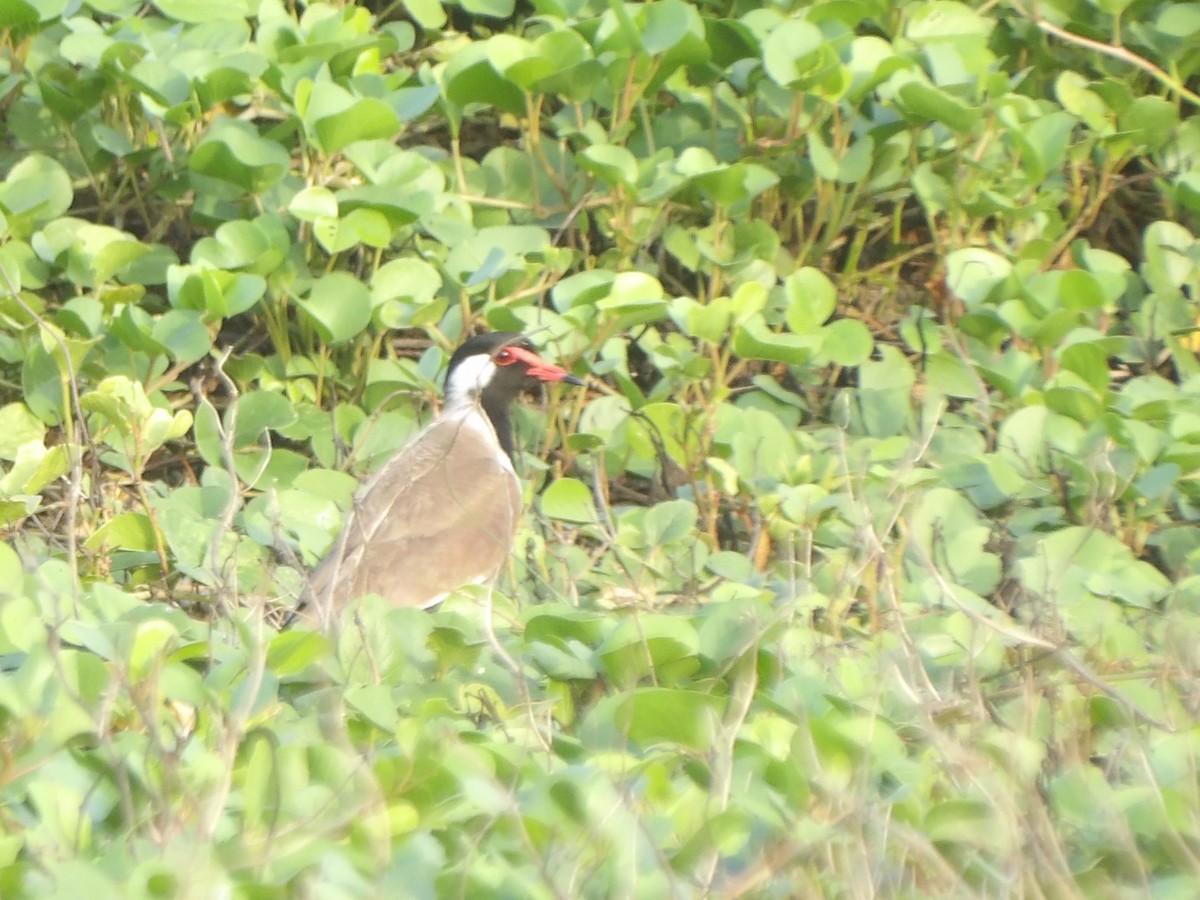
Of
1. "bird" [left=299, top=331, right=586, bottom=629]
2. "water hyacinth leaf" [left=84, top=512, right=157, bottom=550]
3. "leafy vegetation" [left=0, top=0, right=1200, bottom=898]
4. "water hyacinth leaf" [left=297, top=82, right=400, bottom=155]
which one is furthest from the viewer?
"water hyacinth leaf" [left=297, top=82, right=400, bottom=155]

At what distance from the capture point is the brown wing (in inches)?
182

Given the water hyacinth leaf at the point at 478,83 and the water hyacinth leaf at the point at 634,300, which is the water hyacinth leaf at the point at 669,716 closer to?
the water hyacinth leaf at the point at 634,300

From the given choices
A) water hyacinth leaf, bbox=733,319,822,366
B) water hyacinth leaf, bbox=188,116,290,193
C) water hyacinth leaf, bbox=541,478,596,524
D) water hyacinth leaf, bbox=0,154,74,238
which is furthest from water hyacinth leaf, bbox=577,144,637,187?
water hyacinth leaf, bbox=0,154,74,238

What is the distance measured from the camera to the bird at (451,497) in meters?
4.61

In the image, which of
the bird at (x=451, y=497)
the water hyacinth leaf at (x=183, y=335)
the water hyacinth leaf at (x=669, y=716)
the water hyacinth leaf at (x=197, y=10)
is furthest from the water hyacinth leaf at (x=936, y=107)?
the water hyacinth leaf at (x=669, y=716)

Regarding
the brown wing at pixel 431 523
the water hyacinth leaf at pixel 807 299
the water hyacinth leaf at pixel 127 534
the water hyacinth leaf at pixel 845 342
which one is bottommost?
the brown wing at pixel 431 523

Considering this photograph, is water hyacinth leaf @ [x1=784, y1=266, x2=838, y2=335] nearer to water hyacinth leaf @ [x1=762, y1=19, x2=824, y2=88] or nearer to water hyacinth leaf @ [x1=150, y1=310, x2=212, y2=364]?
water hyacinth leaf @ [x1=762, y1=19, x2=824, y2=88]

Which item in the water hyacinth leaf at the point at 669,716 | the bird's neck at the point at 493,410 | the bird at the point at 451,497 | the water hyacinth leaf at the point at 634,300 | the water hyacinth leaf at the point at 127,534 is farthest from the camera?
the bird's neck at the point at 493,410

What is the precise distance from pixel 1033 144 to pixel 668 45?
3.34 ft

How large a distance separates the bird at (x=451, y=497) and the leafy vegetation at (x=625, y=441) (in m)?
0.08

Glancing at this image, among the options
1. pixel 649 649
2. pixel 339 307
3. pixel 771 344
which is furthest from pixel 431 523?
pixel 649 649

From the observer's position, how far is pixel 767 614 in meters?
3.39

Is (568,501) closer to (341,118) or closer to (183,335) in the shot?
(183,335)

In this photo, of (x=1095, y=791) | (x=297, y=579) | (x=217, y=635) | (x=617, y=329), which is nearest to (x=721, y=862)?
(x=1095, y=791)
